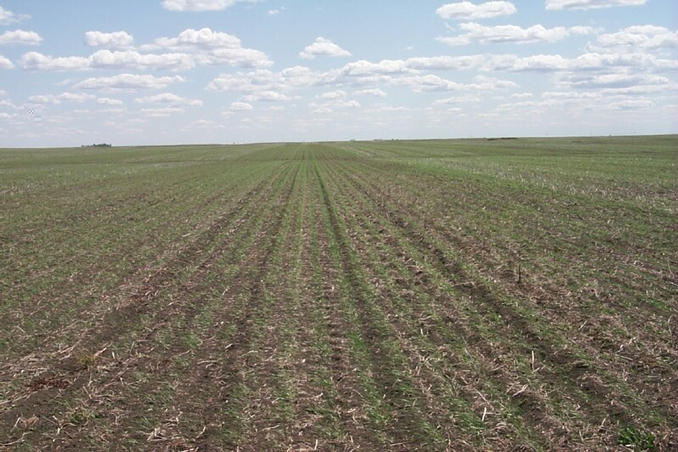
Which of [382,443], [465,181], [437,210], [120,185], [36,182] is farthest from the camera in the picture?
[36,182]

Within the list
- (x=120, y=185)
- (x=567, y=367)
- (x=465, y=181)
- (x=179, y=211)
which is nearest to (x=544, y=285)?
(x=567, y=367)

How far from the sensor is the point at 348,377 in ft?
21.7

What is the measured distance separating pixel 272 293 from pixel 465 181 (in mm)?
20916

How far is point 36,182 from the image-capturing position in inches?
1449

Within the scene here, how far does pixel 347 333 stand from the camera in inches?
316

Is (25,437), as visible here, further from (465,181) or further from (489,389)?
(465,181)

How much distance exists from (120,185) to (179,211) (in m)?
14.5

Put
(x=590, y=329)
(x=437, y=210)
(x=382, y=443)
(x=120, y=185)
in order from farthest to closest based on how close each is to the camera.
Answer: (x=120, y=185) < (x=437, y=210) < (x=590, y=329) < (x=382, y=443)

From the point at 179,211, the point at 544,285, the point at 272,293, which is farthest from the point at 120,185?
the point at 544,285

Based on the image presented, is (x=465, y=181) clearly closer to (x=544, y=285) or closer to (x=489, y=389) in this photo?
(x=544, y=285)

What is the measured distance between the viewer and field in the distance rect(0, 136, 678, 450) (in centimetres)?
554

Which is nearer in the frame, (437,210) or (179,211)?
(437,210)

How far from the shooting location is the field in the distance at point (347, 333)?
5.54 metres

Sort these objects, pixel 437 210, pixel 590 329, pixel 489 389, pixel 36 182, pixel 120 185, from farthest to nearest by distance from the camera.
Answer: pixel 36 182
pixel 120 185
pixel 437 210
pixel 590 329
pixel 489 389
